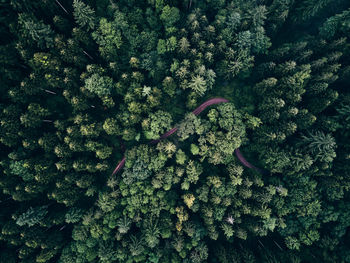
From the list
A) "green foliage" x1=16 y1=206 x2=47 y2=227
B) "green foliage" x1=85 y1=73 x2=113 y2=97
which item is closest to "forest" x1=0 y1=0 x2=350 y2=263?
"green foliage" x1=85 y1=73 x2=113 y2=97

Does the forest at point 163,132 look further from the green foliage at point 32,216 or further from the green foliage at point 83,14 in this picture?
the green foliage at point 32,216

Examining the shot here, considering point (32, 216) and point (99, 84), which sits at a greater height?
point (99, 84)

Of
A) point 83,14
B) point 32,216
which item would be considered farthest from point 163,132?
point 32,216

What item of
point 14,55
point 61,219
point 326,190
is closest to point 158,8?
point 14,55

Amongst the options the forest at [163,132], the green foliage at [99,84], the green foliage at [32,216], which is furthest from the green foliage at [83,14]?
the green foliage at [32,216]

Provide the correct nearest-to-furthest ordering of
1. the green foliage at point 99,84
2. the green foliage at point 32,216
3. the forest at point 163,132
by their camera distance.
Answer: the green foliage at point 32,216 < the green foliage at point 99,84 < the forest at point 163,132

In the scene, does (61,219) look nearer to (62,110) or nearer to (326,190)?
(62,110)

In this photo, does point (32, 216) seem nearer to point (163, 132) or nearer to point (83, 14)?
point (163, 132)

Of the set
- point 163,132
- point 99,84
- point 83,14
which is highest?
point 83,14

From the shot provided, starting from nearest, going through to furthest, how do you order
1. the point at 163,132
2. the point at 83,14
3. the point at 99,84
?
the point at 83,14 < the point at 99,84 < the point at 163,132
